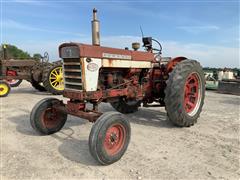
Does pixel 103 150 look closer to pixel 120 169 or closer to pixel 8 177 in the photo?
pixel 120 169

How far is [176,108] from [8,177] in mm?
2948

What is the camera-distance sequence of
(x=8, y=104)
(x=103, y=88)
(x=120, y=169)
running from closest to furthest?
1. (x=120, y=169)
2. (x=103, y=88)
3. (x=8, y=104)

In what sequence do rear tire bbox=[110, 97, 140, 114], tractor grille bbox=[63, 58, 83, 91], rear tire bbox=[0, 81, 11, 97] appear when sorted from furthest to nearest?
rear tire bbox=[0, 81, 11, 97], rear tire bbox=[110, 97, 140, 114], tractor grille bbox=[63, 58, 83, 91]

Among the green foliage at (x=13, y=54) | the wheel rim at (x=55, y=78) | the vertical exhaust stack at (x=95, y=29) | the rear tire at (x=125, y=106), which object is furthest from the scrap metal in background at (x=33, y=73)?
the vertical exhaust stack at (x=95, y=29)

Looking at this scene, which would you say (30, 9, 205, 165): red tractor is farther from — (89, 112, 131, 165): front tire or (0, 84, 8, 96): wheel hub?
(0, 84, 8, 96): wheel hub

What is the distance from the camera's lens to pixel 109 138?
3232 mm

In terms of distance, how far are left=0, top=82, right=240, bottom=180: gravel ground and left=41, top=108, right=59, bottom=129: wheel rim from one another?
0.21m

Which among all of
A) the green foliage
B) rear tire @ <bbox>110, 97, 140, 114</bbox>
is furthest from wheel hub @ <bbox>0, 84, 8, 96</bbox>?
rear tire @ <bbox>110, 97, 140, 114</bbox>

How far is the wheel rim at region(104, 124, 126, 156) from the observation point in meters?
3.21

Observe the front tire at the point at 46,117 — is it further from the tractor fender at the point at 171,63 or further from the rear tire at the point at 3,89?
the rear tire at the point at 3,89

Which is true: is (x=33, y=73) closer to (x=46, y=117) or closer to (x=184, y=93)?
(x=46, y=117)

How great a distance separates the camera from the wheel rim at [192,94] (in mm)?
4887

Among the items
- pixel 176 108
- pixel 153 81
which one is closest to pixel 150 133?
pixel 176 108

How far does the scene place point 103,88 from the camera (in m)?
4.09
